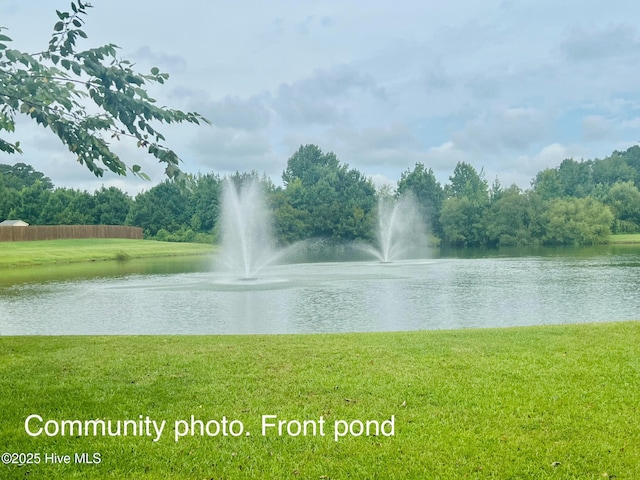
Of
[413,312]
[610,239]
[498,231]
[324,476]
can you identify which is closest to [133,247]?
[498,231]

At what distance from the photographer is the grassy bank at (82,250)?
48.0 meters

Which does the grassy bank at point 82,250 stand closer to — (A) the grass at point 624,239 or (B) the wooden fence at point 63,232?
(B) the wooden fence at point 63,232

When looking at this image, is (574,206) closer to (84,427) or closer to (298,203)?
(298,203)

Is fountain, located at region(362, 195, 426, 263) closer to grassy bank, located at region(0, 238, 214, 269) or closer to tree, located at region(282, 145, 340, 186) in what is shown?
grassy bank, located at region(0, 238, 214, 269)

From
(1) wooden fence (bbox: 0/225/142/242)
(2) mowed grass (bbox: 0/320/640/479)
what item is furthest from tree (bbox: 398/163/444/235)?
(2) mowed grass (bbox: 0/320/640/479)

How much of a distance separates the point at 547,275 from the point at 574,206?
172ft

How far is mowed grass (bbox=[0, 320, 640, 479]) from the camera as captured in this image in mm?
4863

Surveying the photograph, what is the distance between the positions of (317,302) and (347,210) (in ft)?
205

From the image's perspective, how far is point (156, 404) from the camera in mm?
6324

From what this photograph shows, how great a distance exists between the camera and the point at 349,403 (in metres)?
6.24

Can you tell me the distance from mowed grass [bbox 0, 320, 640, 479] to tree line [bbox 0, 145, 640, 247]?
219 feet

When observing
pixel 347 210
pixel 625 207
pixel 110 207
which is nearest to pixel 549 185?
pixel 625 207

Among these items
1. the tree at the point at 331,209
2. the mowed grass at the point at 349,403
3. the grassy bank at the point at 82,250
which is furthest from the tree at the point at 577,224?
the mowed grass at the point at 349,403

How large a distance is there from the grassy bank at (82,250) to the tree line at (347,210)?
9309mm
